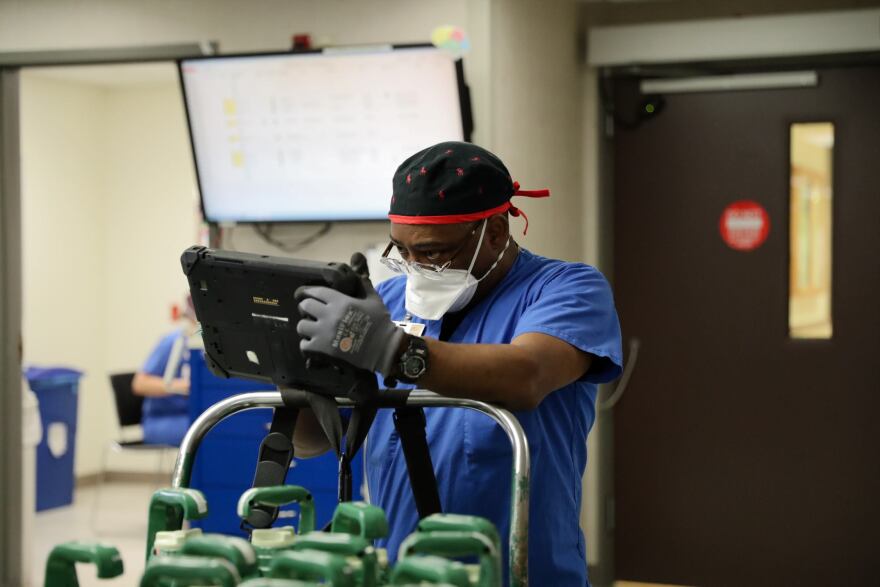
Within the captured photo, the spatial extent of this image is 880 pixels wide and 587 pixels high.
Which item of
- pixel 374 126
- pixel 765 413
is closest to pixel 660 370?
pixel 765 413

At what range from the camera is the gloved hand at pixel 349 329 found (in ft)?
3.95

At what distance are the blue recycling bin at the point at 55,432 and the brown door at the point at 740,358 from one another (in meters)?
3.23

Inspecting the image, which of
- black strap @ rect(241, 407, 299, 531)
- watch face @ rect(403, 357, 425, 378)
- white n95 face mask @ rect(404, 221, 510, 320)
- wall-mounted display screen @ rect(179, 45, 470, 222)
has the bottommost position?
black strap @ rect(241, 407, 299, 531)

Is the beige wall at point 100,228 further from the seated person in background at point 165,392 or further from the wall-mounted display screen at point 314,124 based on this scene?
the wall-mounted display screen at point 314,124

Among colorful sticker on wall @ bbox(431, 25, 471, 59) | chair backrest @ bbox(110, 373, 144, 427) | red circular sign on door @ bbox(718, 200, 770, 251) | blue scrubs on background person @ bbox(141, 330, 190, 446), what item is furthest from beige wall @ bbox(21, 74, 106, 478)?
red circular sign on door @ bbox(718, 200, 770, 251)

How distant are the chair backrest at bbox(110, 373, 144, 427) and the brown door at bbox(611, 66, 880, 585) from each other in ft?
8.39

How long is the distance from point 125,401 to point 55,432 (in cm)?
69

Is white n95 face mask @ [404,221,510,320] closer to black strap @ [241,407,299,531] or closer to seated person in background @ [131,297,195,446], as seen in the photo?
black strap @ [241,407,299,531]

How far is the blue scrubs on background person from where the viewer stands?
5164 millimetres

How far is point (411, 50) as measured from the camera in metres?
3.34

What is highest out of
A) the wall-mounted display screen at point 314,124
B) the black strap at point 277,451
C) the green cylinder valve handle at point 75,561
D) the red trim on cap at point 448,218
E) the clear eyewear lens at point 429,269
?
the wall-mounted display screen at point 314,124

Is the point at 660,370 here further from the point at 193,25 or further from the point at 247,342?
the point at 247,342

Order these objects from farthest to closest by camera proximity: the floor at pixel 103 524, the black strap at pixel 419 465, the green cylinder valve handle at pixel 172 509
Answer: the floor at pixel 103 524 → the black strap at pixel 419 465 → the green cylinder valve handle at pixel 172 509

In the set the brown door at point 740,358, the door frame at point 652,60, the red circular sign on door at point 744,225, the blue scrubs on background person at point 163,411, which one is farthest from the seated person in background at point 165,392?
the red circular sign on door at point 744,225
